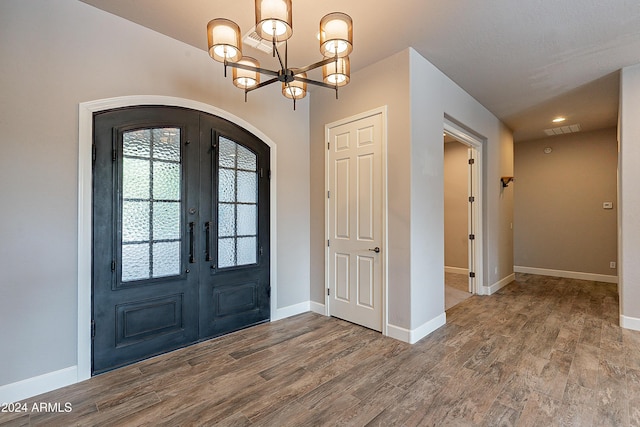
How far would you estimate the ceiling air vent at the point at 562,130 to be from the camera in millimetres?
5621

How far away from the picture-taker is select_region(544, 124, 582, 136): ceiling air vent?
18.4 feet

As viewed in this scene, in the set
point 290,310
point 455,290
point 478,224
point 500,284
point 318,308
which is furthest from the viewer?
point 500,284

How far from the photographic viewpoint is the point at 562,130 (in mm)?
5809

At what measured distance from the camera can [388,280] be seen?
3240 millimetres

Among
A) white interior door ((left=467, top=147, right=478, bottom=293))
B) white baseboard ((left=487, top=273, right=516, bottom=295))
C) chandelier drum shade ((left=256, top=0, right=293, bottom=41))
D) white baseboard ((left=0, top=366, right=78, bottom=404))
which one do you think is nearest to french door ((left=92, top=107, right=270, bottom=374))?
white baseboard ((left=0, top=366, right=78, bottom=404))

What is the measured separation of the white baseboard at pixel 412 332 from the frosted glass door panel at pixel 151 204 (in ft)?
7.44

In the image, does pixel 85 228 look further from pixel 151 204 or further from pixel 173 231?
pixel 173 231

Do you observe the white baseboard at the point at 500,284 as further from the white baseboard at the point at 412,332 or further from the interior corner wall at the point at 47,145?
the interior corner wall at the point at 47,145

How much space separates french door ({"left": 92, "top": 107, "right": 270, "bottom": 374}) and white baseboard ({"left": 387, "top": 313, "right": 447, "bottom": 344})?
1.50 m

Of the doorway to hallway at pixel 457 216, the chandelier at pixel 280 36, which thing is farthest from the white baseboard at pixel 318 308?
the chandelier at pixel 280 36

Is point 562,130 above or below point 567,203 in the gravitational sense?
above

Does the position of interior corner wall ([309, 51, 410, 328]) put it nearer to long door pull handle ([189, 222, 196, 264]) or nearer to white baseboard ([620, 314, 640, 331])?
long door pull handle ([189, 222, 196, 264])

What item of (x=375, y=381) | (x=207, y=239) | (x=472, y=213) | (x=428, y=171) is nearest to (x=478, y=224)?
(x=472, y=213)

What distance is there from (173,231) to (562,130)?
7012 mm
